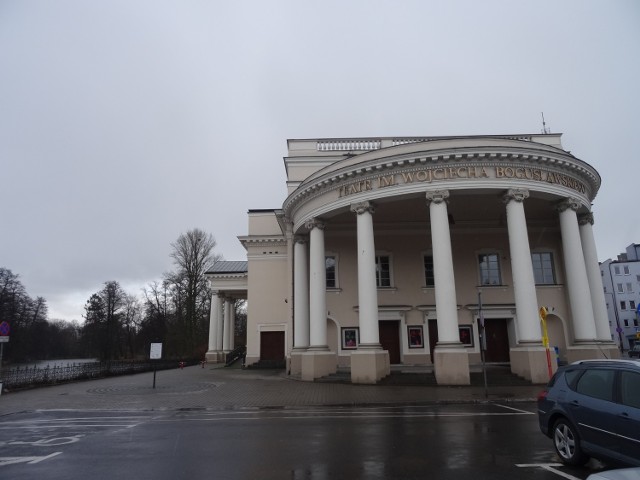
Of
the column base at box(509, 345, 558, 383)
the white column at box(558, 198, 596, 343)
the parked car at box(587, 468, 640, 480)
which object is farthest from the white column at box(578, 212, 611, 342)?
the parked car at box(587, 468, 640, 480)

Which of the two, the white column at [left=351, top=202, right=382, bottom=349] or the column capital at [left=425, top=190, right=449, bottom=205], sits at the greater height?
the column capital at [left=425, top=190, right=449, bottom=205]

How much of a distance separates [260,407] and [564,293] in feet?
65.9

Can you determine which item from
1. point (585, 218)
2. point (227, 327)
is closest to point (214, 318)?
point (227, 327)

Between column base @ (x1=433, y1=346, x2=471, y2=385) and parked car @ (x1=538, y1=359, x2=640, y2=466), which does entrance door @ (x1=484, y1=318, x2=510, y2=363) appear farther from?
parked car @ (x1=538, y1=359, x2=640, y2=466)

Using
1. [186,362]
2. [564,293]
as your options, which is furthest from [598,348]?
[186,362]

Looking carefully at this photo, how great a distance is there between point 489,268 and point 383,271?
6.25 meters

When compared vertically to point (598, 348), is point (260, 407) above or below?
below

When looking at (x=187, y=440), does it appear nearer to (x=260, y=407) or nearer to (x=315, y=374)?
(x=260, y=407)

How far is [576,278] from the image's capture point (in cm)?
2027

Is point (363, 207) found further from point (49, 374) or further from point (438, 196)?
point (49, 374)

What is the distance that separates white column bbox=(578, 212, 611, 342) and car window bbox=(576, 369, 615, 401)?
1704 centimetres

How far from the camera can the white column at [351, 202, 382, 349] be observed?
1983 cm

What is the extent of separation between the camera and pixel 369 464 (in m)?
6.73

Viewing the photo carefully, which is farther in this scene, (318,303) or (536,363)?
(318,303)
